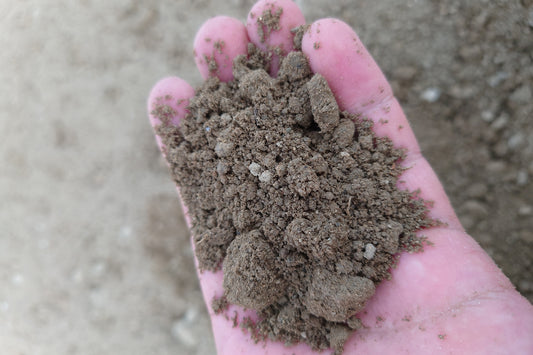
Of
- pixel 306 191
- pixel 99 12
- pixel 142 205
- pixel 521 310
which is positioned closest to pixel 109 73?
pixel 99 12

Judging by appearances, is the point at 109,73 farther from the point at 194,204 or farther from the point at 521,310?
the point at 521,310

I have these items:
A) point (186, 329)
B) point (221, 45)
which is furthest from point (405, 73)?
point (186, 329)

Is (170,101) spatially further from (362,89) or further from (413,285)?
(413,285)

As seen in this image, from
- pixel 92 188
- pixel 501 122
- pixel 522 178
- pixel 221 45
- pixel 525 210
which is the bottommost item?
pixel 525 210

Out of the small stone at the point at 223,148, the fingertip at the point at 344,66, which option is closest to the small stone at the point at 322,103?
the fingertip at the point at 344,66

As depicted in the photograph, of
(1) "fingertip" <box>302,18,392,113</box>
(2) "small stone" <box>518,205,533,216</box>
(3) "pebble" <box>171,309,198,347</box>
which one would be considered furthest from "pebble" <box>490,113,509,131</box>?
(3) "pebble" <box>171,309,198,347</box>

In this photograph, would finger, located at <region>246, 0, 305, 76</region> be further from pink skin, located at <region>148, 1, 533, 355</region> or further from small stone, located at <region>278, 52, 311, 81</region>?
small stone, located at <region>278, 52, 311, 81</region>

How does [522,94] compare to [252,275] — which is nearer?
[252,275]
